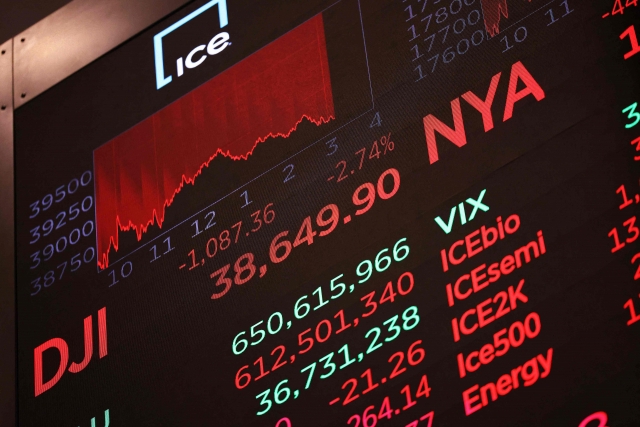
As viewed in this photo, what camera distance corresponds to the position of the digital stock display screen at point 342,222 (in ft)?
6.48

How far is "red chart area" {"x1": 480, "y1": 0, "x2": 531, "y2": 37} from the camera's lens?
7.47 feet

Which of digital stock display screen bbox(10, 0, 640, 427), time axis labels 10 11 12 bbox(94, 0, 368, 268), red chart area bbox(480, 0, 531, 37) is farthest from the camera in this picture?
time axis labels 10 11 12 bbox(94, 0, 368, 268)

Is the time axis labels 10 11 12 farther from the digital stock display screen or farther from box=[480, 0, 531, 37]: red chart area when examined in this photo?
box=[480, 0, 531, 37]: red chart area

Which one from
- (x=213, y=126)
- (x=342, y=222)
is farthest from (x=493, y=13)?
(x=213, y=126)

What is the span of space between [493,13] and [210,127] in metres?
0.69

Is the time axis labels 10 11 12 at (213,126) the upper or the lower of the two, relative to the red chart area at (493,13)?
upper

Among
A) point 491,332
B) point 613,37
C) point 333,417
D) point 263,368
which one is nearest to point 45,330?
point 263,368

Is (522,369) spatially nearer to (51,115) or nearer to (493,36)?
(493,36)

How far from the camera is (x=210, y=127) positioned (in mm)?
2609

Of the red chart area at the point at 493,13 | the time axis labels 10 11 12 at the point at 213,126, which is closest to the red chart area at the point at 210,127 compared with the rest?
the time axis labels 10 11 12 at the point at 213,126

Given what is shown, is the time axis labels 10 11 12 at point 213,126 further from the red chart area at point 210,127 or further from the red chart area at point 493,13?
the red chart area at point 493,13

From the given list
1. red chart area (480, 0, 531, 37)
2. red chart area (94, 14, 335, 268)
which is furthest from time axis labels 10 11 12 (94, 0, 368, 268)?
red chart area (480, 0, 531, 37)

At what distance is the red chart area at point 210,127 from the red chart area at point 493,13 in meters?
0.36

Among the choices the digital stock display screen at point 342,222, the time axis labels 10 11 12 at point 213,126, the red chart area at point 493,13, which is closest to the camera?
the digital stock display screen at point 342,222
